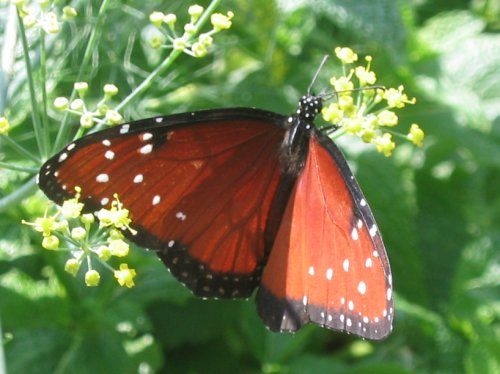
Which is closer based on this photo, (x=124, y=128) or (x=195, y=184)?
(x=124, y=128)

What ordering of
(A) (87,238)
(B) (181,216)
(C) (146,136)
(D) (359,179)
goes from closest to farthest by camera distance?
(A) (87,238) < (C) (146,136) < (B) (181,216) < (D) (359,179)

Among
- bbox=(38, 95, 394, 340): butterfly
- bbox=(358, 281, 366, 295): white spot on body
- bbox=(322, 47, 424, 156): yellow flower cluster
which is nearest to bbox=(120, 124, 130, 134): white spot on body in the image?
bbox=(38, 95, 394, 340): butterfly

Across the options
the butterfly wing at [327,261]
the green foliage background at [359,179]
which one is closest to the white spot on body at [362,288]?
the butterfly wing at [327,261]

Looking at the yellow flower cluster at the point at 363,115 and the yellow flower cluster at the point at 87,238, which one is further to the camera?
the yellow flower cluster at the point at 363,115

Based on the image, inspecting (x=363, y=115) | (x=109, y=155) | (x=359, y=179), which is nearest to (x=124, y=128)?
(x=109, y=155)

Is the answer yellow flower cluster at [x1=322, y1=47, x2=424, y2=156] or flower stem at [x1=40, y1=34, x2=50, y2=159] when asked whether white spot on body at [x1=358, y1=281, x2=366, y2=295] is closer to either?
yellow flower cluster at [x1=322, y1=47, x2=424, y2=156]

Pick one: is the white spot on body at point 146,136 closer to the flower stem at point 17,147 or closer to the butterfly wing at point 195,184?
the butterfly wing at point 195,184

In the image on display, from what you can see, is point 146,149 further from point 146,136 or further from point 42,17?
point 42,17
